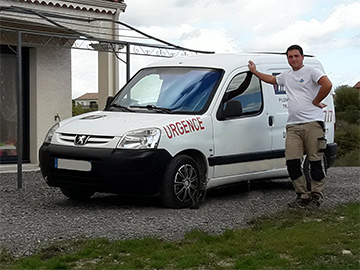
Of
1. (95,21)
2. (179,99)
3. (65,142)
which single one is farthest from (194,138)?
(95,21)

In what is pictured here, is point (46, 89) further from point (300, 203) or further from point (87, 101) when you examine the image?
point (87, 101)

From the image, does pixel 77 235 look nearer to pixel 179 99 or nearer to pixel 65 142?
pixel 65 142

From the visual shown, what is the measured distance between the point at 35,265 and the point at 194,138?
3473mm

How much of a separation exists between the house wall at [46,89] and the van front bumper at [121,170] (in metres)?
6.93

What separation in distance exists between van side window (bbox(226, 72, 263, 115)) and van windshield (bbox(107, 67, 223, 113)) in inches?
10.9

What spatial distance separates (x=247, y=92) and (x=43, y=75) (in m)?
6.86

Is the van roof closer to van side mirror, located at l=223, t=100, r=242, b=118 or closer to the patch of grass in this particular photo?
van side mirror, located at l=223, t=100, r=242, b=118

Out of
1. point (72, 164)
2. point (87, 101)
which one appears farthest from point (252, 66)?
point (87, 101)

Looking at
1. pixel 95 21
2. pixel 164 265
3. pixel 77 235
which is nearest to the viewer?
pixel 164 265

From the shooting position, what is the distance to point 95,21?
593 inches

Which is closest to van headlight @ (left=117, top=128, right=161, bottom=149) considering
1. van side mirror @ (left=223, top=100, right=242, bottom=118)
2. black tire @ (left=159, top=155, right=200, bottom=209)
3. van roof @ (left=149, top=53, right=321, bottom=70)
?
black tire @ (left=159, top=155, right=200, bottom=209)

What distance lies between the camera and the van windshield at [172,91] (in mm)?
9195

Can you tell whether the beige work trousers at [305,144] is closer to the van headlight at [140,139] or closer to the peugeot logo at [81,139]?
the van headlight at [140,139]

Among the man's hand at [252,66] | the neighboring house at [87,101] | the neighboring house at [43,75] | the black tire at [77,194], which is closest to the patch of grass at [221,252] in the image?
the black tire at [77,194]
